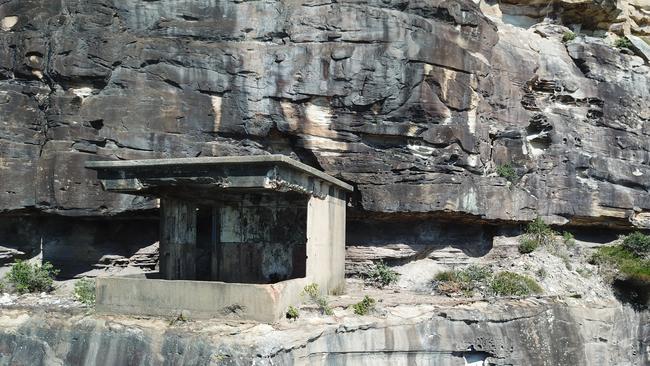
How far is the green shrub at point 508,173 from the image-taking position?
Result: 17.8 meters

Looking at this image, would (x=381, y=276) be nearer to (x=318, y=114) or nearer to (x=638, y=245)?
(x=318, y=114)

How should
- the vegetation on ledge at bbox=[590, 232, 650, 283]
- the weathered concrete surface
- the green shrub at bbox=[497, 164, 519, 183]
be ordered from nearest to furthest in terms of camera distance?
the weathered concrete surface < the vegetation on ledge at bbox=[590, 232, 650, 283] < the green shrub at bbox=[497, 164, 519, 183]

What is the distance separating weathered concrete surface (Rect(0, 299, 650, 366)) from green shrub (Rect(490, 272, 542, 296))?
1.95 feet

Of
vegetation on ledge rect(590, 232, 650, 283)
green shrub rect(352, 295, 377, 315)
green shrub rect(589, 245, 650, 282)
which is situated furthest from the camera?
vegetation on ledge rect(590, 232, 650, 283)

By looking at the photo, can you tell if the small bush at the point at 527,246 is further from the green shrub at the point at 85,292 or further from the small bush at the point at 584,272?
the green shrub at the point at 85,292

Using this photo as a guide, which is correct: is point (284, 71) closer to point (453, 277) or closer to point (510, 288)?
point (453, 277)

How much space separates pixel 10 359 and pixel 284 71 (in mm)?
8863

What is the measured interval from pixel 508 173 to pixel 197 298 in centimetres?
1019

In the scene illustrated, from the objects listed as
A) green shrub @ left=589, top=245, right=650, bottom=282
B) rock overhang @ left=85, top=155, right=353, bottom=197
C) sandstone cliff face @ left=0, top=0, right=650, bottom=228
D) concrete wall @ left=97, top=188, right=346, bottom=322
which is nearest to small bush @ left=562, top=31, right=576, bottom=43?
sandstone cliff face @ left=0, top=0, right=650, bottom=228

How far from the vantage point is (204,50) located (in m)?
16.1

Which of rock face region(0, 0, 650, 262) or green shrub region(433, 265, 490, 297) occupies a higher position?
rock face region(0, 0, 650, 262)

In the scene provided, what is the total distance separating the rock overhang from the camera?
11.2 meters

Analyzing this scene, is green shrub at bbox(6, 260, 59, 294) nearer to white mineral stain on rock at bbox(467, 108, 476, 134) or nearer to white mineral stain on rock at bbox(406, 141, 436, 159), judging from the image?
white mineral stain on rock at bbox(406, 141, 436, 159)

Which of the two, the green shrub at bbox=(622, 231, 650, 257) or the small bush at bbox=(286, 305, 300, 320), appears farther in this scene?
the green shrub at bbox=(622, 231, 650, 257)
